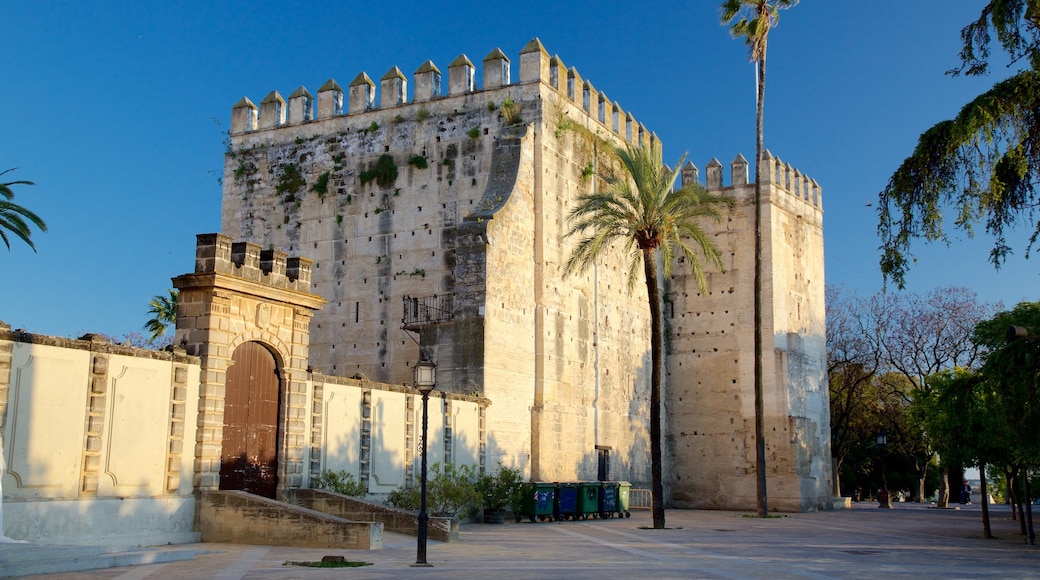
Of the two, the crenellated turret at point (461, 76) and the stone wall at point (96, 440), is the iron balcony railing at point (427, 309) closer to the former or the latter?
the crenellated turret at point (461, 76)

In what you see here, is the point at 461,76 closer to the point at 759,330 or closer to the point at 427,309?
the point at 427,309

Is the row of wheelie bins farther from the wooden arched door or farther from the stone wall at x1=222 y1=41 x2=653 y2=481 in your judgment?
the wooden arched door

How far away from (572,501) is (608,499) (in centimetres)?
200

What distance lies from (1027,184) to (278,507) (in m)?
12.8

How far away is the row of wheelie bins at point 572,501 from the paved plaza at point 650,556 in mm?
624

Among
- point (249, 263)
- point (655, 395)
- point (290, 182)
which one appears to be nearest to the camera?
point (249, 263)

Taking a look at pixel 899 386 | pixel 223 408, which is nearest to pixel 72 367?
pixel 223 408

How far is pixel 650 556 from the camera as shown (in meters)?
16.5

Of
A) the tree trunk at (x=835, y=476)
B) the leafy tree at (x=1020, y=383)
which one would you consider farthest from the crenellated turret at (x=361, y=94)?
the tree trunk at (x=835, y=476)

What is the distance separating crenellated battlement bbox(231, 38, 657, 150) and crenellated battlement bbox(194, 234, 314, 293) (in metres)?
13.8

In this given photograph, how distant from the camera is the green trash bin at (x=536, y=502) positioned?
2580 centimetres

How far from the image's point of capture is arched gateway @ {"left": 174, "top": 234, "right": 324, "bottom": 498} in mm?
17109

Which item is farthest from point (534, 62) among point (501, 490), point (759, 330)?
point (501, 490)

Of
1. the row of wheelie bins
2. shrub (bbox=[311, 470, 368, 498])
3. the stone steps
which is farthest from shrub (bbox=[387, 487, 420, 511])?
the stone steps
